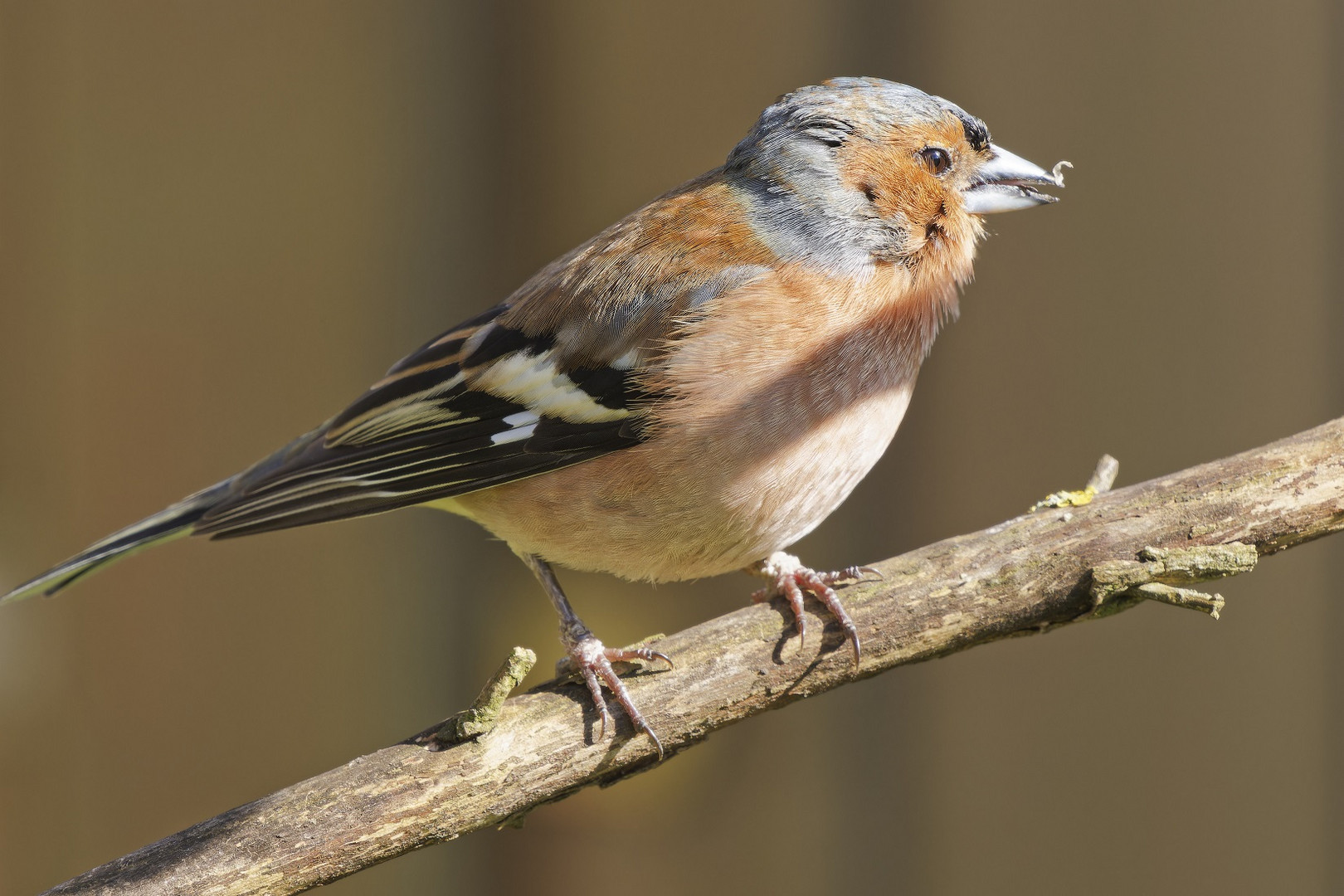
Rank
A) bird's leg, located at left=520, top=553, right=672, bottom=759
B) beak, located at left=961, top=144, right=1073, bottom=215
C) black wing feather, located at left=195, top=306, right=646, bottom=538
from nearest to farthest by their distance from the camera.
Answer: bird's leg, located at left=520, top=553, right=672, bottom=759 < black wing feather, located at left=195, top=306, right=646, bottom=538 < beak, located at left=961, top=144, right=1073, bottom=215

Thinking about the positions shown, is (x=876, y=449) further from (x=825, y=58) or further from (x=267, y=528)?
(x=825, y=58)

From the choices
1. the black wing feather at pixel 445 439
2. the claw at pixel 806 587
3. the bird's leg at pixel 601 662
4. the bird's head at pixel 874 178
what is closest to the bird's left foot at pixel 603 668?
the bird's leg at pixel 601 662

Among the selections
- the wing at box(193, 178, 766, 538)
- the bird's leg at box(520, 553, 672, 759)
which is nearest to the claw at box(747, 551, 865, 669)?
the bird's leg at box(520, 553, 672, 759)

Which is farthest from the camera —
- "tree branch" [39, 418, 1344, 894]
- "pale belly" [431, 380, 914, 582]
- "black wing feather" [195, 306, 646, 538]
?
"black wing feather" [195, 306, 646, 538]

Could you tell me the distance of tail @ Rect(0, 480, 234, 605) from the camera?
322cm

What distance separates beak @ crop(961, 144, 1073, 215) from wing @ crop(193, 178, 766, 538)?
67cm

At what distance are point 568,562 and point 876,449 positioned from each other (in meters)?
0.90

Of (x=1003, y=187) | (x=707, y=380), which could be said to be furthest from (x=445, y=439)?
(x=1003, y=187)

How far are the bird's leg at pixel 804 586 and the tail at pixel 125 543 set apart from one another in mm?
1679

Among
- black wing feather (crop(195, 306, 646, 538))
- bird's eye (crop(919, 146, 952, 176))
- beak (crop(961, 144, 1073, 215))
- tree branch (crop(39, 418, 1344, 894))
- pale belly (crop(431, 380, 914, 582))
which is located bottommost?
tree branch (crop(39, 418, 1344, 894))

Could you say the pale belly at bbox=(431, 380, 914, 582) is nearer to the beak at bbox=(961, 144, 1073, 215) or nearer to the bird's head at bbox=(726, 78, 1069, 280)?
the bird's head at bbox=(726, 78, 1069, 280)

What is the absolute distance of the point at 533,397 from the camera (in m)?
Answer: 3.11

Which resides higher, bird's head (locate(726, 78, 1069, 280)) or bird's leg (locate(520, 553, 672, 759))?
bird's head (locate(726, 78, 1069, 280))

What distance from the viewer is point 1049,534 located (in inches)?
114
